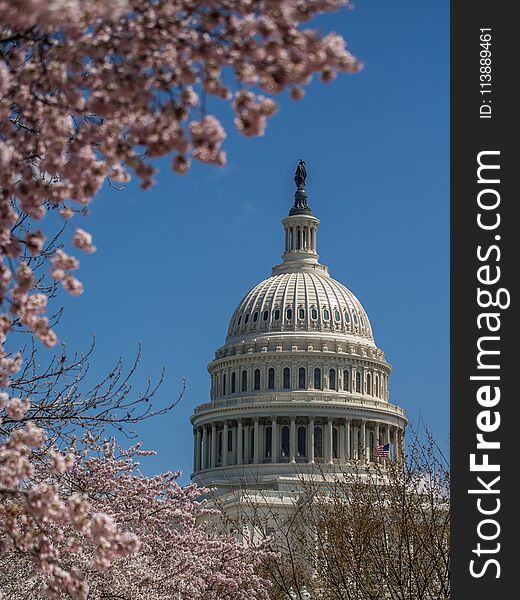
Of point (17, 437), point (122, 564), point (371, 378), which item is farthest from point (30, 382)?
point (371, 378)

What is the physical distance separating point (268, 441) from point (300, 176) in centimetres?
4258

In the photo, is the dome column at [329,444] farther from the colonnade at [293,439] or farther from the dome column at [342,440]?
the dome column at [342,440]

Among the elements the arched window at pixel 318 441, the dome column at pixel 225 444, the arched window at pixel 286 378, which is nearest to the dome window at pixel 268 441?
the dome column at pixel 225 444

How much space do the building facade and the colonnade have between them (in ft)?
0.35

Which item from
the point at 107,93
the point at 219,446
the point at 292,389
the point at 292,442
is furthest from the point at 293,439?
the point at 107,93

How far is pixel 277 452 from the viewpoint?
132 metres

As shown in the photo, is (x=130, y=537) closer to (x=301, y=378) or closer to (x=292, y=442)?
(x=292, y=442)

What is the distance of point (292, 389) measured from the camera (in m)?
137

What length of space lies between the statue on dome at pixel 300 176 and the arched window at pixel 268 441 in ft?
127

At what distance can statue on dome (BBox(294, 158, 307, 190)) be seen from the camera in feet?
533

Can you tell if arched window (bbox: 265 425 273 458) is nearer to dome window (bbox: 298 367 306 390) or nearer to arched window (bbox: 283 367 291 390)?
arched window (bbox: 283 367 291 390)

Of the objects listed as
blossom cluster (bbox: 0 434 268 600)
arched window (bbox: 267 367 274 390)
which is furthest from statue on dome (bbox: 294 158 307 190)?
blossom cluster (bbox: 0 434 268 600)

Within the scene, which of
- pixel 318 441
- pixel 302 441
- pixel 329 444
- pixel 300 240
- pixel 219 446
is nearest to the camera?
pixel 329 444

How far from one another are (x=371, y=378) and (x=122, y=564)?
369 ft
